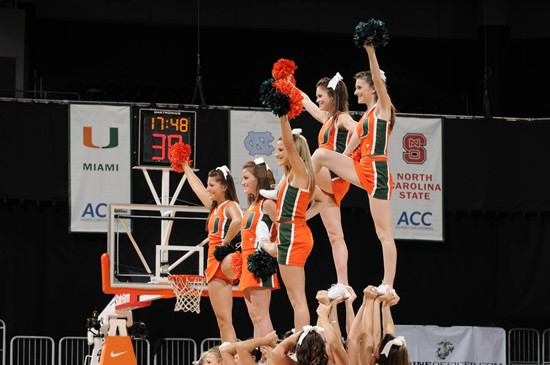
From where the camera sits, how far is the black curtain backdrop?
1395cm

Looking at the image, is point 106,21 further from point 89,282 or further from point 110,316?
point 110,316

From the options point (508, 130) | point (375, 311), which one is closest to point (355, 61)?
point (508, 130)

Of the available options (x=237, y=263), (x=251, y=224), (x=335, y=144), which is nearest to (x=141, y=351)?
(x=237, y=263)

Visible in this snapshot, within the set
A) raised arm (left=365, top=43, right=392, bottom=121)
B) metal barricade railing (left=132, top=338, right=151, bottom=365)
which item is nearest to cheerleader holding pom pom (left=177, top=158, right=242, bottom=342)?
raised arm (left=365, top=43, right=392, bottom=121)

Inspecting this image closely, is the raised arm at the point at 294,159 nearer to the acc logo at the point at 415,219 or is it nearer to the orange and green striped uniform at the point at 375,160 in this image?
the orange and green striped uniform at the point at 375,160

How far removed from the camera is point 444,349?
1395cm

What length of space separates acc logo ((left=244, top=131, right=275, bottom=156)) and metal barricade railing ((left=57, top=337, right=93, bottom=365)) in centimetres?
321

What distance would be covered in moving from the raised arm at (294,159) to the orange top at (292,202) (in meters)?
0.05

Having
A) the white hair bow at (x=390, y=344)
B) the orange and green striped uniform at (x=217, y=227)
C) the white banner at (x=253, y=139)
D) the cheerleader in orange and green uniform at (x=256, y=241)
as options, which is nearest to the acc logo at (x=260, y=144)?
the white banner at (x=253, y=139)

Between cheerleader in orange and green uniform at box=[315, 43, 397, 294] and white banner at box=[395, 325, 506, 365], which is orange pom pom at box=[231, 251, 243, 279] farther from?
white banner at box=[395, 325, 506, 365]

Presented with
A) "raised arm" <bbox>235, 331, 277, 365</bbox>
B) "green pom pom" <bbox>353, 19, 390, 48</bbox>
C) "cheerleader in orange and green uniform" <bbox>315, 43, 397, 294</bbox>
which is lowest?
"raised arm" <bbox>235, 331, 277, 365</bbox>

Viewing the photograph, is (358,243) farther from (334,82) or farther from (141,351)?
(334,82)

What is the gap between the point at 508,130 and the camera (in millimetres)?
14992

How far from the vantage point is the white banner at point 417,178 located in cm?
1447
